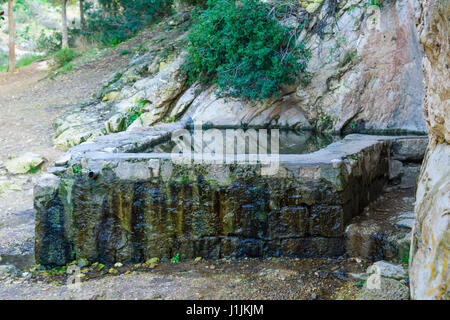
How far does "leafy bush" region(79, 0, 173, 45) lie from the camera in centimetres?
1370

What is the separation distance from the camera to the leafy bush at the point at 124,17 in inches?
539

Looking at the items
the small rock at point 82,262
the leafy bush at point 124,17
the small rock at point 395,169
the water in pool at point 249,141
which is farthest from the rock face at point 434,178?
the leafy bush at point 124,17

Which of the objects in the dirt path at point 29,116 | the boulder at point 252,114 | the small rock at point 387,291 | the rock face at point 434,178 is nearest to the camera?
the rock face at point 434,178

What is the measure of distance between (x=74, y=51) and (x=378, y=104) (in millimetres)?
10640

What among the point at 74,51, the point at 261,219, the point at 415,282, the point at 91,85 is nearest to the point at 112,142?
the point at 261,219

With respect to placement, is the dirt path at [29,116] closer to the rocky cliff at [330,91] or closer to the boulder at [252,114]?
the rocky cliff at [330,91]

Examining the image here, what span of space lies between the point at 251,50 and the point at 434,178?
16.1 ft

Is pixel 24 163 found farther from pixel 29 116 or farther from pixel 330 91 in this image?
pixel 330 91

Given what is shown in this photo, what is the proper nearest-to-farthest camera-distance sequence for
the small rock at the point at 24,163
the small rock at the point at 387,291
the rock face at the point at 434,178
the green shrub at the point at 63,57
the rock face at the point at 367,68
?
1. the rock face at the point at 434,178
2. the small rock at the point at 387,291
3. the rock face at the point at 367,68
4. the small rock at the point at 24,163
5. the green shrub at the point at 63,57

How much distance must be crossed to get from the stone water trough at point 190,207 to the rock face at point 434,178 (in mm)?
1104

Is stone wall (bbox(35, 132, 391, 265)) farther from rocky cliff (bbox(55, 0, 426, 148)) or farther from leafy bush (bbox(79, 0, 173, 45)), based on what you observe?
leafy bush (bbox(79, 0, 173, 45))

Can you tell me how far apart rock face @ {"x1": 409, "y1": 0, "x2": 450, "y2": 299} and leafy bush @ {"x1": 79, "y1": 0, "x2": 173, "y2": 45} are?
11866 mm

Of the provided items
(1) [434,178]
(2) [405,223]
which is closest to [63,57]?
(2) [405,223]

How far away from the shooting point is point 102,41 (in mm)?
14367
